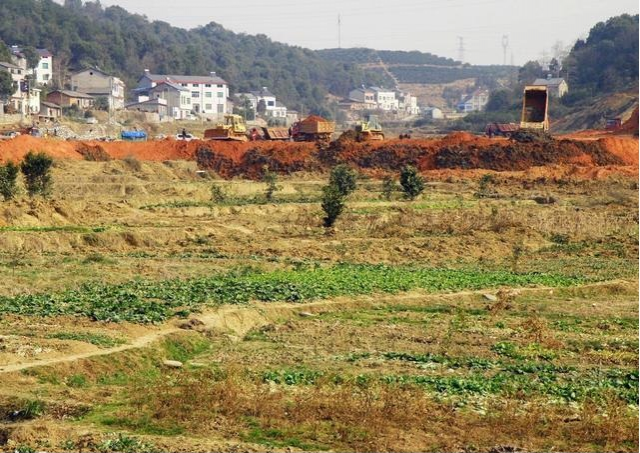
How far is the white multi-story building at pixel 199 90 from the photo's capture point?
127 metres

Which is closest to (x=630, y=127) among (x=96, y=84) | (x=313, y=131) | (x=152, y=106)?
(x=313, y=131)

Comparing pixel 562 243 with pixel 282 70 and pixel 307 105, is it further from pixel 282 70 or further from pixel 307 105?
pixel 282 70

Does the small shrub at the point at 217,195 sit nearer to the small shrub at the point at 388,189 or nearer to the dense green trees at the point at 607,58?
the small shrub at the point at 388,189

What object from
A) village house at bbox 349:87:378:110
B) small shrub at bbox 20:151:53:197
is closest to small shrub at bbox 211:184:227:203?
small shrub at bbox 20:151:53:197

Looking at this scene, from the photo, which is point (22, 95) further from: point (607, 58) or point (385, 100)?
point (385, 100)

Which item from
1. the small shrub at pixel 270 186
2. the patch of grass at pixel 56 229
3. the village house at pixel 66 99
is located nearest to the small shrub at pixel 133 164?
the small shrub at pixel 270 186

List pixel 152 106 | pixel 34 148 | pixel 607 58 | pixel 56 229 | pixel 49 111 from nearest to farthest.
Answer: pixel 56 229, pixel 34 148, pixel 49 111, pixel 152 106, pixel 607 58

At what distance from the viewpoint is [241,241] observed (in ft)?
130

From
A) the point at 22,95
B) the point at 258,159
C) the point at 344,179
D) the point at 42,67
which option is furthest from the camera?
the point at 42,67

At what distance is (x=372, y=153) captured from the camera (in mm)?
71250

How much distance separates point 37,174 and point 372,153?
28.6 meters

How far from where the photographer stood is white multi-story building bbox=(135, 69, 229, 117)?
127m

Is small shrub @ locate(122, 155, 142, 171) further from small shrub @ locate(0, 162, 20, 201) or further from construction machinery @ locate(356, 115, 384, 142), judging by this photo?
small shrub @ locate(0, 162, 20, 201)

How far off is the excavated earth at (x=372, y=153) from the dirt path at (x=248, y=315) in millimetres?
36996
